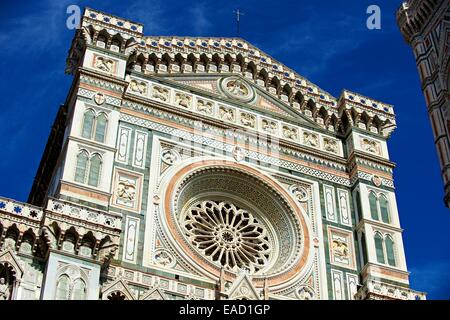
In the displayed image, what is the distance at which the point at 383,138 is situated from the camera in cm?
2320

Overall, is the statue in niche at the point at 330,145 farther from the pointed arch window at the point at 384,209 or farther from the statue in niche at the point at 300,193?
the pointed arch window at the point at 384,209

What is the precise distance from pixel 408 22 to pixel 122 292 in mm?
11480

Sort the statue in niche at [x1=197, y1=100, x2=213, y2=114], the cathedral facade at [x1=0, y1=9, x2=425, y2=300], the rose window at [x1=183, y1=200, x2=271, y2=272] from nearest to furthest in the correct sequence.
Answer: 1. the cathedral facade at [x1=0, y1=9, x2=425, y2=300]
2. the rose window at [x1=183, y1=200, x2=271, y2=272]
3. the statue in niche at [x1=197, y1=100, x2=213, y2=114]

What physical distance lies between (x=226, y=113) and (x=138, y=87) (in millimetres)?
2301

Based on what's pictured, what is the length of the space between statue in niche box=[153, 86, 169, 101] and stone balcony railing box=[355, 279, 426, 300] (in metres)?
6.52

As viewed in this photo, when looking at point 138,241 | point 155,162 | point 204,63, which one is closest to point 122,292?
point 138,241

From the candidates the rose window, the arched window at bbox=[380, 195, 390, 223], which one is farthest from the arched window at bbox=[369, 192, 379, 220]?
the rose window

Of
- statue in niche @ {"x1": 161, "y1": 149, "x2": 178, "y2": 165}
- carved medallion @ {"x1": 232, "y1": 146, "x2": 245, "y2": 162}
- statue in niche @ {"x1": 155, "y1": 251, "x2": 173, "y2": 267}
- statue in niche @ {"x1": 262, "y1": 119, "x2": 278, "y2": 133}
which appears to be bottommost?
statue in niche @ {"x1": 155, "y1": 251, "x2": 173, "y2": 267}

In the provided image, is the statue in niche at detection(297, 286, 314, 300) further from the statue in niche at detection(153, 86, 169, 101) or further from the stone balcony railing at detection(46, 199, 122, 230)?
the statue in niche at detection(153, 86, 169, 101)

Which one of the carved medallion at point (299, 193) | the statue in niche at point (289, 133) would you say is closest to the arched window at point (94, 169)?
the carved medallion at point (299, 193)

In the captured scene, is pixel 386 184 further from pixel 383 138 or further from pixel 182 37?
pixel 182 37

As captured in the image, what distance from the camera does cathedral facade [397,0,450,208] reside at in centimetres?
2144

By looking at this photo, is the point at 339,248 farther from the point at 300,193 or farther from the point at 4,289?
the point at 4,289

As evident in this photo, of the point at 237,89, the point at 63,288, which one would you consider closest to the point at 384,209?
the point at 237,89
